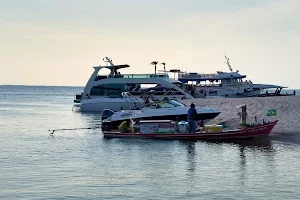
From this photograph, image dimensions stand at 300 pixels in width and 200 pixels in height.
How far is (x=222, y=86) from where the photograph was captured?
70062 mm

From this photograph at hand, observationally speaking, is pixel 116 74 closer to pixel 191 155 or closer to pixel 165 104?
pixel 165 104

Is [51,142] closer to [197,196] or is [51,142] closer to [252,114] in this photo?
[252,114]

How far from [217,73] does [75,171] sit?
54153mm

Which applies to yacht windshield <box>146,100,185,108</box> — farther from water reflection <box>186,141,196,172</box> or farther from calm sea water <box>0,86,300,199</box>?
water reflection <box>186,141,196,172</box>

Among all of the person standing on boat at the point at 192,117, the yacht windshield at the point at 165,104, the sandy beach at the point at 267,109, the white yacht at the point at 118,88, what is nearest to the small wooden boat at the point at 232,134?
the person standing on boat at the point at 192,117

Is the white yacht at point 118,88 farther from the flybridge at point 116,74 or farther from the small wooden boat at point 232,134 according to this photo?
the small wooden boat at point 232,134

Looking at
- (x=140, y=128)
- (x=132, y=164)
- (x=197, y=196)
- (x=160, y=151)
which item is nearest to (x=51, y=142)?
(x=140, y=128)

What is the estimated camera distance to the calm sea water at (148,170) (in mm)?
16797

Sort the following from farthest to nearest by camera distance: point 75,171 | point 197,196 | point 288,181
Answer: point 75,171
point 288,181
point 197,196

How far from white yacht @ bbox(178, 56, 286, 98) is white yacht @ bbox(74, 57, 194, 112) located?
3.47 meters

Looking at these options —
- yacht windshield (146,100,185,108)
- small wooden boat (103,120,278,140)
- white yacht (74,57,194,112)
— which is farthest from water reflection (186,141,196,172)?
white yacht (74,57,194,112)

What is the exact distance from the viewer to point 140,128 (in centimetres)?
3131

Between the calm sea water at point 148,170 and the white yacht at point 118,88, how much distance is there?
98.6 feet

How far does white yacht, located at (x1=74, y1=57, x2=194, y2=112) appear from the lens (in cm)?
6084
